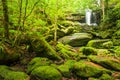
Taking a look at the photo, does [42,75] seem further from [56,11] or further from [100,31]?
[100,31]

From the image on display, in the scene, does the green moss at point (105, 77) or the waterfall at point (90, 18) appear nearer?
the green moss at point (105, 77)

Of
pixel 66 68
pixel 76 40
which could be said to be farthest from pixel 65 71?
pixel 76 40

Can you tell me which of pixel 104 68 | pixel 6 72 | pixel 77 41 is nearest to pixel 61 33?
pixel 77 41

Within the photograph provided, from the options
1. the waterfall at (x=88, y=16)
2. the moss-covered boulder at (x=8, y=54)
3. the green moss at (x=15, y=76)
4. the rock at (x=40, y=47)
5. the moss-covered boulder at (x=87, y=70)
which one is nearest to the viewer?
the green moss at (x=15, y=76)

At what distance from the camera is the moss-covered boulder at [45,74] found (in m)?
6.73

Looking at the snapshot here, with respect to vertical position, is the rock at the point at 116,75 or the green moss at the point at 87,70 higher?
the green moss at the point at 87,70

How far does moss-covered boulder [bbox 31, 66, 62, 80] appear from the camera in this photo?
6.73 metres

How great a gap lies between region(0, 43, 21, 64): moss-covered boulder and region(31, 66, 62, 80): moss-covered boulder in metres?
1.35

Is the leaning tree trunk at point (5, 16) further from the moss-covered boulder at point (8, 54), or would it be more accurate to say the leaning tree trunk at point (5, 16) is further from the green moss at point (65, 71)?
the green moss at point (65, 71)

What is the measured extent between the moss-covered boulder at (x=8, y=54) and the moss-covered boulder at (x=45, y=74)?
1350 millimetres

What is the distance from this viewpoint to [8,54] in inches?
308

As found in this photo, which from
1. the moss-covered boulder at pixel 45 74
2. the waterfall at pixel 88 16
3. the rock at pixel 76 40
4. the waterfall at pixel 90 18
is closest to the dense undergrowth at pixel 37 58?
the moss-covered boulder at pixel 45 74

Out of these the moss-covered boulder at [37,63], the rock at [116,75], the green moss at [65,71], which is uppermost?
the moss-covered boulder at [37,63]

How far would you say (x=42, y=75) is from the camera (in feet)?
22.2
